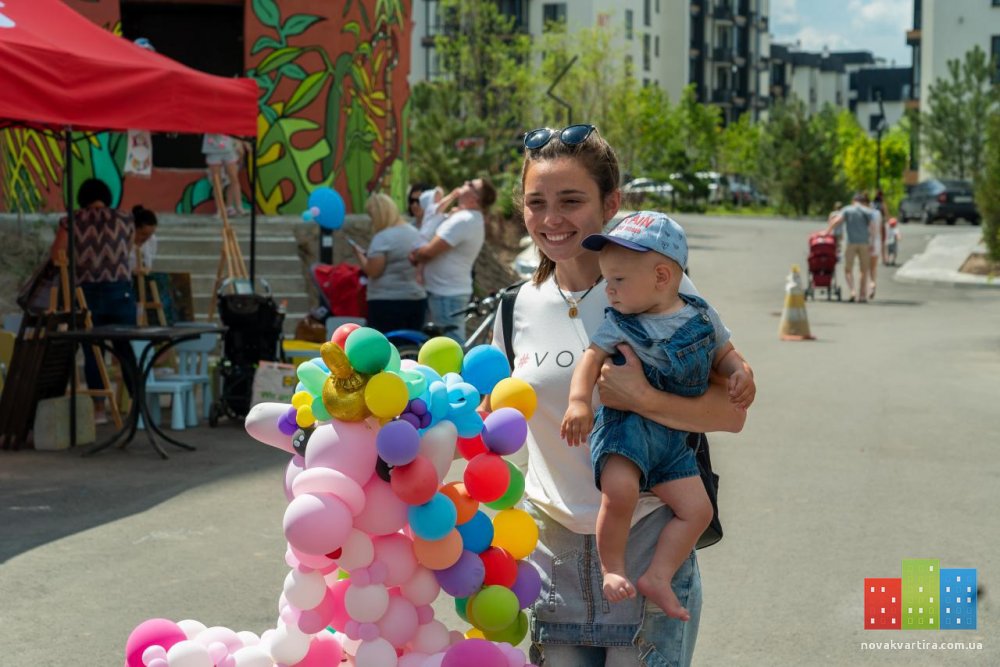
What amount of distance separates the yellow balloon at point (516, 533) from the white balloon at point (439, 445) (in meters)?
0.19

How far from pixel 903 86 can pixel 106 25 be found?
142523 millimetres

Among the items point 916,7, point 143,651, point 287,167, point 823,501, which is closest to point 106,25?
point 287,167

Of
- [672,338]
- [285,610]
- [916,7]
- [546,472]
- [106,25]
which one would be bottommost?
[285,610]

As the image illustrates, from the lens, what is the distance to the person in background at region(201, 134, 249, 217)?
18281 mm

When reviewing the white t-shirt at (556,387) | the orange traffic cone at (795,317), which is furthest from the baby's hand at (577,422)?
the orange traffic cone at (795,317)

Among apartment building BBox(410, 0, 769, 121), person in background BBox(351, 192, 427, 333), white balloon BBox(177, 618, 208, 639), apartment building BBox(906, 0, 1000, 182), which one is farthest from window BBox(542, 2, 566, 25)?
white balloon BBox(177, 618, 208, 639)

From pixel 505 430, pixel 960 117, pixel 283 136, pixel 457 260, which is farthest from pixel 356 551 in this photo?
pixel 960 117

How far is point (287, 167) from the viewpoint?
20.7m

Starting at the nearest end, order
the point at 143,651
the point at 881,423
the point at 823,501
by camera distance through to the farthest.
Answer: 1. the point at 143,651
2. the point at 823,501
3. the point at 881,423

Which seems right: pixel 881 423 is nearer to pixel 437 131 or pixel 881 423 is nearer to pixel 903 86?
pixel 437 131

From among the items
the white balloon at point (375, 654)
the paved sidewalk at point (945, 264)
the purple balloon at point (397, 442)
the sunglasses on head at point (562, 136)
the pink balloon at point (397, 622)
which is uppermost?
the sunglasses on head at point (562, 136)

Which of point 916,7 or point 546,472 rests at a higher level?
point 916,7

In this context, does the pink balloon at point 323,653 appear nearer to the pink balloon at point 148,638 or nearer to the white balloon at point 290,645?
the white balloon at point 290,645

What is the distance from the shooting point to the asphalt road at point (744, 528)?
246 inches
